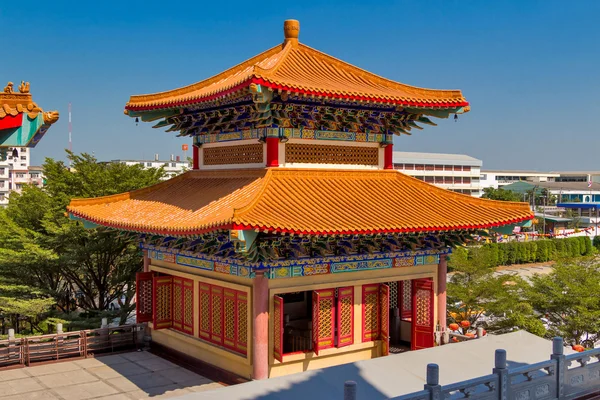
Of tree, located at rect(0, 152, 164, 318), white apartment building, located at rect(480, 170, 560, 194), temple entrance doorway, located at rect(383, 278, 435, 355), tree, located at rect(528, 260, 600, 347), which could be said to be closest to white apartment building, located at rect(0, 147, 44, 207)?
tree, located at rect(0, 152, 164, 318)

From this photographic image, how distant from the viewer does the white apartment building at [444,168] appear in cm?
10312

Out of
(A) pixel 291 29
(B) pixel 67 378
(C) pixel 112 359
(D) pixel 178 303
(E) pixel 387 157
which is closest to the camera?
(B) pixel 67 378

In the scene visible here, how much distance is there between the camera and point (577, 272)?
2745 cm

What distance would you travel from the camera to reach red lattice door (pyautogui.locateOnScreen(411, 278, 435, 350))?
54.9 feet

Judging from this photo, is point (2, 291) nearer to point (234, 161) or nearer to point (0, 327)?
point (0, 327)

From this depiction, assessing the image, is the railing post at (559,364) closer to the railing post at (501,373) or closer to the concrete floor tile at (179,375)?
the railing post at (501,373)

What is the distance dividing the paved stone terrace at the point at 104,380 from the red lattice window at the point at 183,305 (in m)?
1.01

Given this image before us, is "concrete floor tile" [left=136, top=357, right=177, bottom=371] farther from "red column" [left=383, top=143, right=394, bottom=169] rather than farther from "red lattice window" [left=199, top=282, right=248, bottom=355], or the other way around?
"red column" [left=383, top=143, right=394, bottom=169]

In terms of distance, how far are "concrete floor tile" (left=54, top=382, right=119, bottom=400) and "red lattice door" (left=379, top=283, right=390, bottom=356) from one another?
6.46 m

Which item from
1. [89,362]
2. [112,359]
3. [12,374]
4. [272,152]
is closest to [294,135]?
[272,152]

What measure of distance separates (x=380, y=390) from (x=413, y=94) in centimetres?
901

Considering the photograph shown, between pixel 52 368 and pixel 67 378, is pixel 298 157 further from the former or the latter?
pixel 52 368

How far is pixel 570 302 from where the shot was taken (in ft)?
84.6

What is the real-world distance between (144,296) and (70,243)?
876 cm
